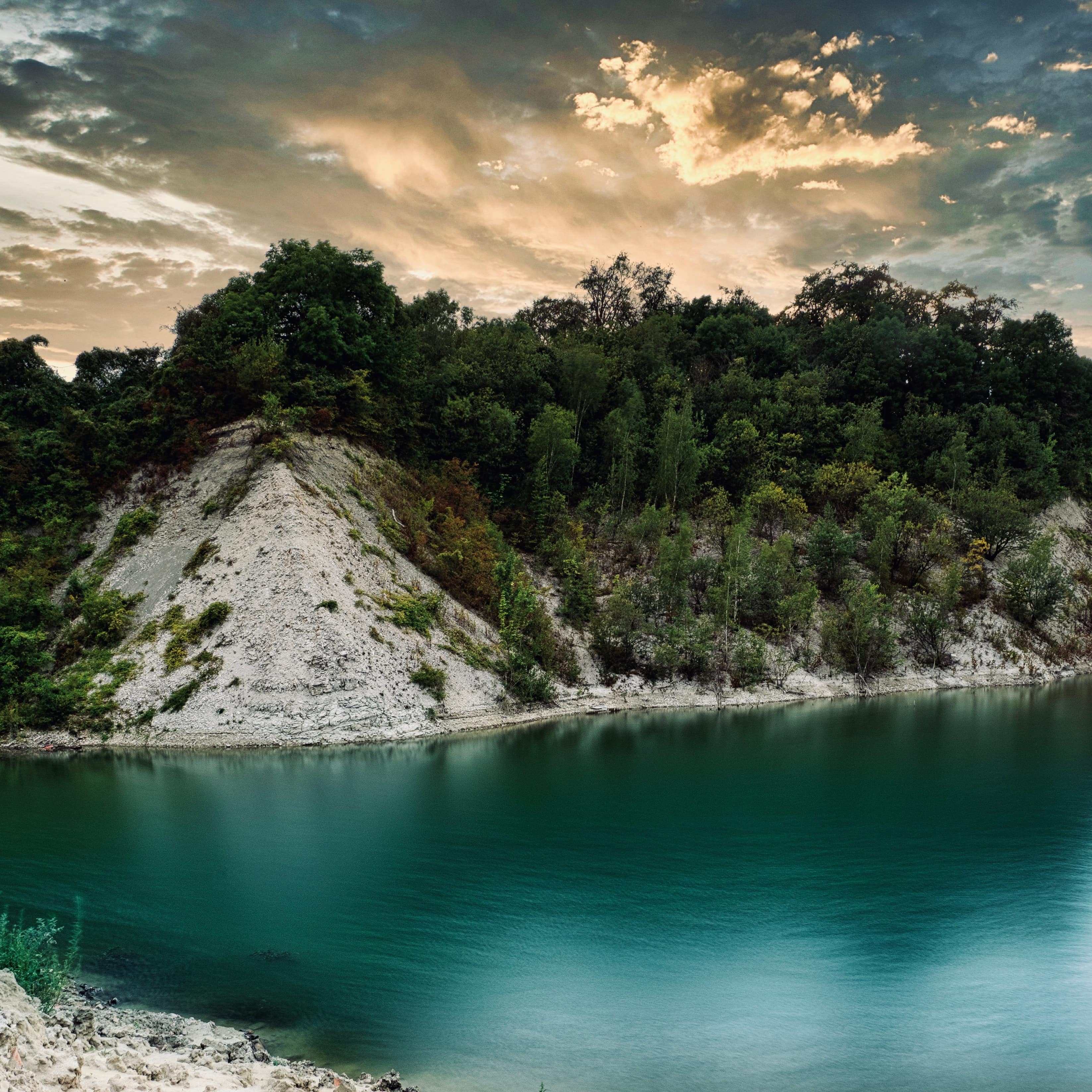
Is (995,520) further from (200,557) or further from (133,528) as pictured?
(133,528)

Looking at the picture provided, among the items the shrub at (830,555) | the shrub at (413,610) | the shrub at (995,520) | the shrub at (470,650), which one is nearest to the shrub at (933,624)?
the shrub at (830,555)

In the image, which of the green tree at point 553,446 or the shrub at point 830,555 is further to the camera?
the shrub at point 830,555

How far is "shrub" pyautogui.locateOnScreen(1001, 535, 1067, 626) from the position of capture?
174ft

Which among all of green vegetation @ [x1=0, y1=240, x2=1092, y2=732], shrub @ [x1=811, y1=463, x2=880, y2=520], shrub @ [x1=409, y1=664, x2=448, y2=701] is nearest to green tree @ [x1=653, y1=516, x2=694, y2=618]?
green vegetation @ [x1=0, y1=240, x2=1092, y2=732]

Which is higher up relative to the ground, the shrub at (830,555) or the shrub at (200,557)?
the shrub at (830,555)

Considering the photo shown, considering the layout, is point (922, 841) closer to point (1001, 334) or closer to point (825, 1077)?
point (825, 1077)

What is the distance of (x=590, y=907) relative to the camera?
53.9ft

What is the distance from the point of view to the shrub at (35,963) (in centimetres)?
1053

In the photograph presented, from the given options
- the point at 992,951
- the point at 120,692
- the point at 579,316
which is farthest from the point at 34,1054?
the point at 579,316

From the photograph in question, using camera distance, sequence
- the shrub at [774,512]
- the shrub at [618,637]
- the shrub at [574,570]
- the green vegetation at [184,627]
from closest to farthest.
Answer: the green vegetation at [184,627]
the shrub at [618,637]
the shrub at [574,570]
the shrub at [774,512]

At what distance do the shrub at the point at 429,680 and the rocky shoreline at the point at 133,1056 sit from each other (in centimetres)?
2068

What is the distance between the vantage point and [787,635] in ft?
150

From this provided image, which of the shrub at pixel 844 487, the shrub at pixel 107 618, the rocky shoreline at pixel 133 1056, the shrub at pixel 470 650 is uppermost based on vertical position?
the shrub at pixel 844 487

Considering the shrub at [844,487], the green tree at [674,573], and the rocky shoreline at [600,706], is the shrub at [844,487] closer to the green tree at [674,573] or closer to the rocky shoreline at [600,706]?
the rocky shoreline at [600,706]
